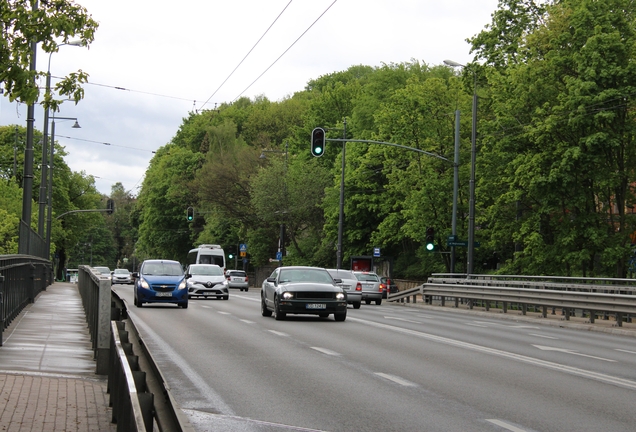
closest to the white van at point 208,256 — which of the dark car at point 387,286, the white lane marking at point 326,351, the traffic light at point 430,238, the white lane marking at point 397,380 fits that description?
the dark car at point 387,286

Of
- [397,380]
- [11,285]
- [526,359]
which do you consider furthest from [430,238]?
[397,380]

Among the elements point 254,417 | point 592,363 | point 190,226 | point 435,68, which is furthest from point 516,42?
point 190,226

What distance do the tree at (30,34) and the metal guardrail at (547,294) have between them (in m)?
17.8

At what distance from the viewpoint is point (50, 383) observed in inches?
429

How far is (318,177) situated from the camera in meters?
75.1

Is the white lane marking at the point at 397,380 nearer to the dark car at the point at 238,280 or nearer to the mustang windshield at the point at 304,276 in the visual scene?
the mustang windshield at the point at 304,276

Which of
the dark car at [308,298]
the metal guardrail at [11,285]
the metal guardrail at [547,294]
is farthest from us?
the metal guardrail at [547,294]

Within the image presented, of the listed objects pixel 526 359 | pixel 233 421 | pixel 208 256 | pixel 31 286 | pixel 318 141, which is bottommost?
pixel 233 421

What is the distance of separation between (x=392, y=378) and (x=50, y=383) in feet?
13.5

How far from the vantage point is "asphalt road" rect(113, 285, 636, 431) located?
914 cm

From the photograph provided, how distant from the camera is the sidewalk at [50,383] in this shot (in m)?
8.47

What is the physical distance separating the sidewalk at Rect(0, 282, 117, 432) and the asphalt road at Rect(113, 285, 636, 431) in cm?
93

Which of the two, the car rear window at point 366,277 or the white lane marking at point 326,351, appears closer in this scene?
the white lane marking at point 326,351

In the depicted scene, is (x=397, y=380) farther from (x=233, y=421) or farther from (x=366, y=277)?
(x=366, y=277)
